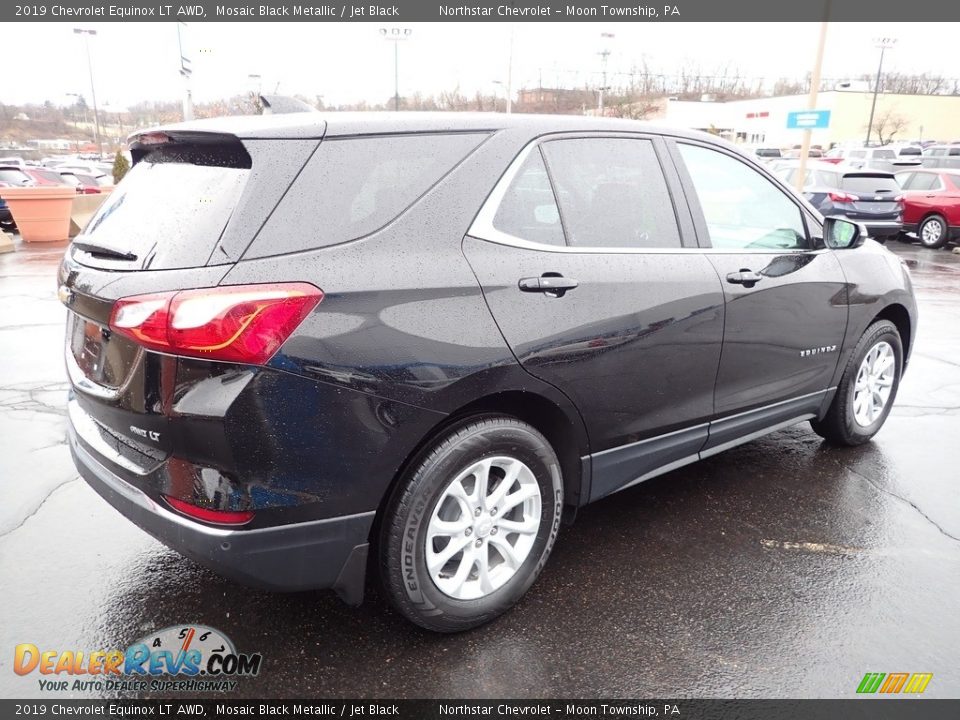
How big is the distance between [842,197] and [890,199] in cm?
111

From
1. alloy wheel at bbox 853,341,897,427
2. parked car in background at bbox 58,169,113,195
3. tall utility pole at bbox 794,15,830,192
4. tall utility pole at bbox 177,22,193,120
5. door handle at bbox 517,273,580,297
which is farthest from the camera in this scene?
parked car in background at bbox 58,169,113,195

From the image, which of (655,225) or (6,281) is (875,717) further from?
(6,281)

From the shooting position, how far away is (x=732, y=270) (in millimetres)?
3271

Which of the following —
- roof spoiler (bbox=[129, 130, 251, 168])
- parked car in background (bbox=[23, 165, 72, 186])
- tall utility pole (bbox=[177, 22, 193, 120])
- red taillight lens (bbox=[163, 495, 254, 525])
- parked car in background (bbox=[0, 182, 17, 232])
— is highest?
tall utility pole (bbox=[177, 22, 193, 120])

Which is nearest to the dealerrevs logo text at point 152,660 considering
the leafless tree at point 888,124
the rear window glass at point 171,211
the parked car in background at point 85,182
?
the rear window glass at point 171,211

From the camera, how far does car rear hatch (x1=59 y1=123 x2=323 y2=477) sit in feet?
6.79

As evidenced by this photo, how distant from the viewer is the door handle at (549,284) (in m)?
2.51

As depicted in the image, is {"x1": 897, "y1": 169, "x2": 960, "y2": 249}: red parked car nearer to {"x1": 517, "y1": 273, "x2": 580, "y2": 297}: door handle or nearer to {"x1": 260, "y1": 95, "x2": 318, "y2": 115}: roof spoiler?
{"x1": 517, "y1": 273, "x2": 580, "y2": 297}: door handle

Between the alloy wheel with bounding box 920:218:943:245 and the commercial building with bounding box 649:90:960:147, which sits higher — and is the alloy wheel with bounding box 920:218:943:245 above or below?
below

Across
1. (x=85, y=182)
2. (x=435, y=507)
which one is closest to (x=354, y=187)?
(x=435, y=507)

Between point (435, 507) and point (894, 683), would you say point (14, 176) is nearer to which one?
point (435, 507)

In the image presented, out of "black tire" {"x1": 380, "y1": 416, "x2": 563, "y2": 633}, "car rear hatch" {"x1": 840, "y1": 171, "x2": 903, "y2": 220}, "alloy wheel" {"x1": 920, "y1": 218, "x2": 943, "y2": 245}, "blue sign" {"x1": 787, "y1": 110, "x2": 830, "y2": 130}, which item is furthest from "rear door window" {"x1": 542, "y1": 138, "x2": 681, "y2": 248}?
"alloy wheel" {"x1": 920, "y1": 218, "x2": 943, "y2": 245}

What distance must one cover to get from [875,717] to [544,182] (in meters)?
2.17

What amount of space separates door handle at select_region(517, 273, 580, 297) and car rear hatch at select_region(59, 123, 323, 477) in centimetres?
86
